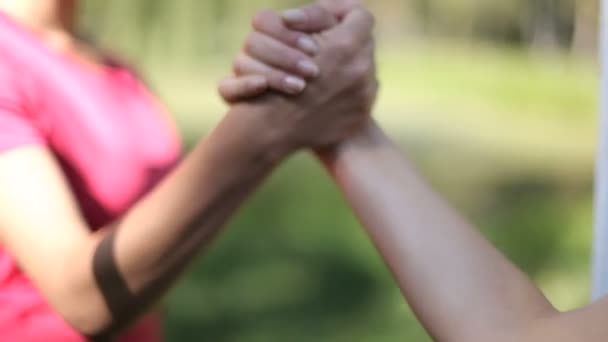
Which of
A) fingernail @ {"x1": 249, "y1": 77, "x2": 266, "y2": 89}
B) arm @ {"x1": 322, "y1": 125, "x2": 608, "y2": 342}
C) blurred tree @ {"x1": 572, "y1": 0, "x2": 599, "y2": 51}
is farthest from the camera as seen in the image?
blurred tree @ {"x1": 572, "y1": 0, "x2": 599, "y2": 51}

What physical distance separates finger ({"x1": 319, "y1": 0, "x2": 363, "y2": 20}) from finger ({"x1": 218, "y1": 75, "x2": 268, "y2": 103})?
7 centimetres

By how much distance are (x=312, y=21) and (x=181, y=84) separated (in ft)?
2.08

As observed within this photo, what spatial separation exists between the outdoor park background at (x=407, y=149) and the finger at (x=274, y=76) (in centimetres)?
63

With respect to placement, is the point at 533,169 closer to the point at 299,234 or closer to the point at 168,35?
the point at 299,234

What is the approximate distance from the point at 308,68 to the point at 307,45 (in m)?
0.02

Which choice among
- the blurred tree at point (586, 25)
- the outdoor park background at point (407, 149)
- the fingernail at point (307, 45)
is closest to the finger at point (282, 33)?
the fingernail at point (307, 45)

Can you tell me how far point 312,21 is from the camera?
0.51 meters

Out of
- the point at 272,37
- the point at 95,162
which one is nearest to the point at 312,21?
the point at 272,37

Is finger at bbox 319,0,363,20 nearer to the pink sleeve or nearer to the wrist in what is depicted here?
the wrist

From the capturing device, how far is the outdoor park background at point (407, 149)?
113 centimetres

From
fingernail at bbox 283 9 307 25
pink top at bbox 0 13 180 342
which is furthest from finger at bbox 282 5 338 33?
pink top at bbox 0 13 180 342

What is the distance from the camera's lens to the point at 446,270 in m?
0.41

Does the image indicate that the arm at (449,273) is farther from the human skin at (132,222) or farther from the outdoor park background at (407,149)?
the outdoor park background at (407,149)

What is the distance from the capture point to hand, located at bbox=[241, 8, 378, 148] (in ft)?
1.63
